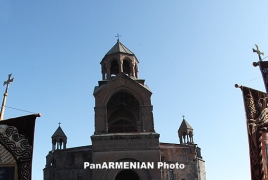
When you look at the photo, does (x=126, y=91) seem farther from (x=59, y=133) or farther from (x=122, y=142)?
(x=59, y=133)

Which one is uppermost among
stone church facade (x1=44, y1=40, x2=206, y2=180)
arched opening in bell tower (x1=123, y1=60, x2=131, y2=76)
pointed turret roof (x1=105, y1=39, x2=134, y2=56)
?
pointed turret roof (x1=105, y1=39, x2=134, y2=56)

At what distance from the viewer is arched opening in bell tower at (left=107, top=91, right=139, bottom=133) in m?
24.9

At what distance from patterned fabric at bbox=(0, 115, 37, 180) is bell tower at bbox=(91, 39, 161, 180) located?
12.0 metres

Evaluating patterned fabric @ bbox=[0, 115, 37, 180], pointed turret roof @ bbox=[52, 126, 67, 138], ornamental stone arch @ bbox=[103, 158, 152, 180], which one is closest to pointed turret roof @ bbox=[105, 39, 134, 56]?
pointed turret roof @ bbox=[52, 126, 67, 138]

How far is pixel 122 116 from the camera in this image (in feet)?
85.9

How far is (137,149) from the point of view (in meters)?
21.2

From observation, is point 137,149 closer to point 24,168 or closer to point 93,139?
point 93,139

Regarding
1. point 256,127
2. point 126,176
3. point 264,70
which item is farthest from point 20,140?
point 126,176

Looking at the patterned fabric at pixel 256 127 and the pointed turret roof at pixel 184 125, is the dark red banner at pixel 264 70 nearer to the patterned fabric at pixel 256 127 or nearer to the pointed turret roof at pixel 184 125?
the patterned fabric at pixel 256 127

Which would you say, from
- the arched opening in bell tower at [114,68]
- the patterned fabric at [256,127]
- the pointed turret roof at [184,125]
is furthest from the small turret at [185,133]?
the patterned fabric at [256,127]

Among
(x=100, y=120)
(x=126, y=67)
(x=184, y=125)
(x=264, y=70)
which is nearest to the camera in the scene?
(x=264, y=70)

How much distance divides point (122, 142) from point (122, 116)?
4.93 meters

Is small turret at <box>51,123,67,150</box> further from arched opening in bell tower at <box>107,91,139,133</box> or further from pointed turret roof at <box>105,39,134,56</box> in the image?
pointed turret roof at <box>105,39,134,56</box>

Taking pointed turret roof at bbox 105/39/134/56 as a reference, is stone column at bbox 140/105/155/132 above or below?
below
